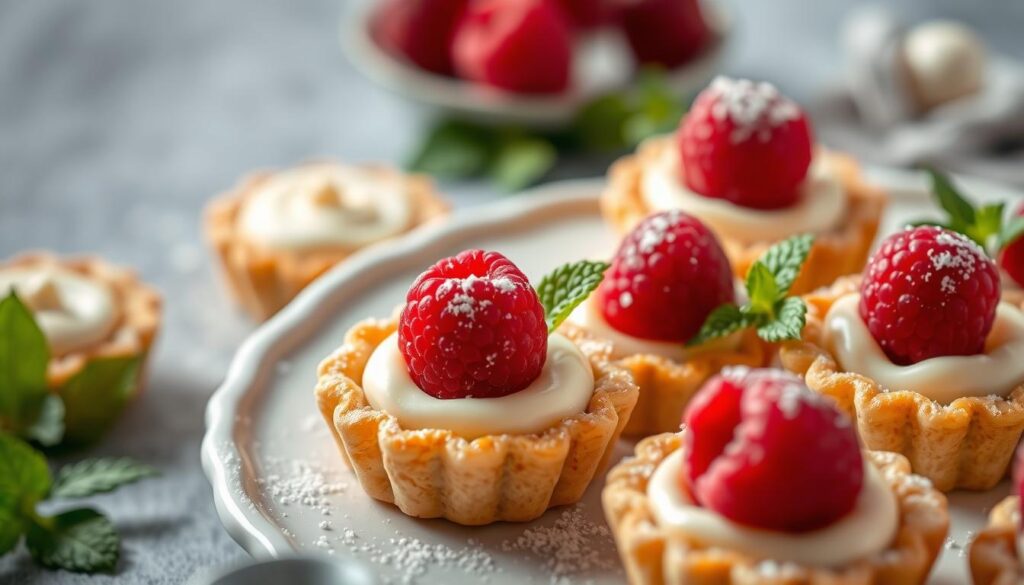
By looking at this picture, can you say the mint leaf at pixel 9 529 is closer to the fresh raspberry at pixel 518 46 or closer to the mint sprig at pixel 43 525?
the mint sprig at pixel 43 525

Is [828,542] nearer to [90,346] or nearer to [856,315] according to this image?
[856,315]

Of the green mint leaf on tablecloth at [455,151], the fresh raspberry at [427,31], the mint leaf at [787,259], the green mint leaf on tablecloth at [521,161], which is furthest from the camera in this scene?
the fresh raspberry at [427,31]

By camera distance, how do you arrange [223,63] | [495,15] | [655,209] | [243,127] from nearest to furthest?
[655,209] → [495,15] → [243,127] → [223,63]

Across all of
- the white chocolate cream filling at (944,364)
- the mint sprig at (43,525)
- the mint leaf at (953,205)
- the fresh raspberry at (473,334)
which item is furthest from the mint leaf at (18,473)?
the mint leaf at (953,205)

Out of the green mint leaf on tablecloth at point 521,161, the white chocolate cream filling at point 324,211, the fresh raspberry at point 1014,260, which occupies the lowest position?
the green mint leaf on tablecloth at point 521,161

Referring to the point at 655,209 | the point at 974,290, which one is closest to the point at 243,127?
the point at 655,209

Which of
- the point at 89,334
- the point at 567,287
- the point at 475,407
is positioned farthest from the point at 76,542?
the point at 567,287

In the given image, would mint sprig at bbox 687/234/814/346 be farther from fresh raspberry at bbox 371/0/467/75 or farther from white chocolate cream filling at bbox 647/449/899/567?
fresh raspberry at bbox 371/0/467/75
